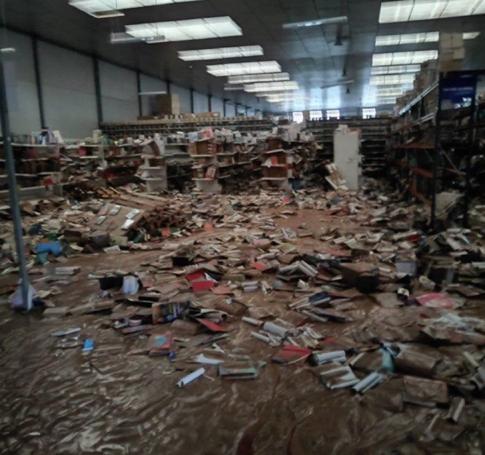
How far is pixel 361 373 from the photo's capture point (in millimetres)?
2688

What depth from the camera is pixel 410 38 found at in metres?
14.5

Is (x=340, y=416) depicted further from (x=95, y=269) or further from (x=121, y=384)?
(x=95, y=269)

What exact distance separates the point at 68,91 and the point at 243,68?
7925mm

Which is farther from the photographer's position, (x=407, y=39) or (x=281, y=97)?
(x=281, y=97)

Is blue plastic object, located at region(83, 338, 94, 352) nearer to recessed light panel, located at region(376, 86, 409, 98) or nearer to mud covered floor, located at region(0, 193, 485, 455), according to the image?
mud covered floor, located at region(0, 193, 485, 455)

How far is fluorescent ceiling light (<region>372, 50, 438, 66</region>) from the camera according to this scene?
1666cm

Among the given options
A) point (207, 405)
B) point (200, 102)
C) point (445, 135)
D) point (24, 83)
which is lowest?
point (207, 405)

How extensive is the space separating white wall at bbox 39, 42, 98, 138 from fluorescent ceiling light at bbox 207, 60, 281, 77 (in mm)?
5537

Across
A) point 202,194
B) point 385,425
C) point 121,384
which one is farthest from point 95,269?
point 202,194

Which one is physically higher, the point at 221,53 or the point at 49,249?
the point at 221,53

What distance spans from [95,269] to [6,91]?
256cm

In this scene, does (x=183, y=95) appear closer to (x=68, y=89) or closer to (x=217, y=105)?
(x=217, y=105)

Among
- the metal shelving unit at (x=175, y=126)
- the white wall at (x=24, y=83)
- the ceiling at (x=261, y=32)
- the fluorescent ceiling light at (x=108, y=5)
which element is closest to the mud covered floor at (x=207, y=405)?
the fluorescent ceiling light at (x=108, y=5)

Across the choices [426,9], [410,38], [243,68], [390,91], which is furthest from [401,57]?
[390,91]
